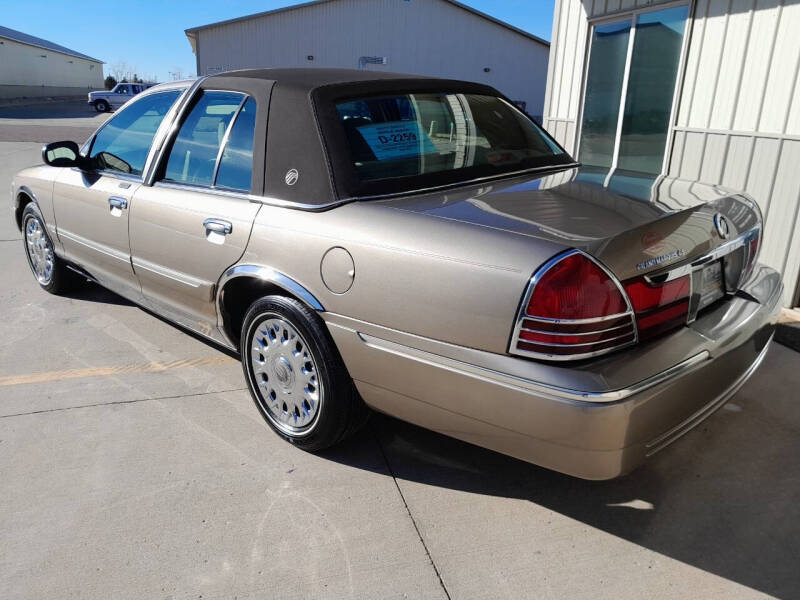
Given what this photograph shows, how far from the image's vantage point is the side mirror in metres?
4.27

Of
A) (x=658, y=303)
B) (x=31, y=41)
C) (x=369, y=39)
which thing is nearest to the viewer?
(x=658, y=303)

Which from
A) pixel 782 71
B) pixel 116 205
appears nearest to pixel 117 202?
pixel 116 205

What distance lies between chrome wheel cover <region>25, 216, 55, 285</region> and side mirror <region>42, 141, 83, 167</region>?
32.5 inches

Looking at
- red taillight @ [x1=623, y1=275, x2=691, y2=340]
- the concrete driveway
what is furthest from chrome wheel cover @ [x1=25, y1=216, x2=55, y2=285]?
red taillight @ [x1=623, y1=275, x2=691, y2=340]

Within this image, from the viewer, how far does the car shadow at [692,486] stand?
2408 millimetres

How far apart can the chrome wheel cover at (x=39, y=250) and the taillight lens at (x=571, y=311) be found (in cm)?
428

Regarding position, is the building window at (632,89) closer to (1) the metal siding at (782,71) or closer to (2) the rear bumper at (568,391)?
(1) the metal siding at (782,71)

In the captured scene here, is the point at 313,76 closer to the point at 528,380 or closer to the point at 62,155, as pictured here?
the point at 528,380

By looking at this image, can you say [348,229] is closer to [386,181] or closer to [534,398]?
[386,181]

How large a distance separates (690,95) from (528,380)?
478 centimetres

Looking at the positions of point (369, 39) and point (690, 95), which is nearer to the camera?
point (690, 95)

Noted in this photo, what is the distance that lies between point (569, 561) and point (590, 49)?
6.42 meters

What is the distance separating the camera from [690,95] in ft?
19.1

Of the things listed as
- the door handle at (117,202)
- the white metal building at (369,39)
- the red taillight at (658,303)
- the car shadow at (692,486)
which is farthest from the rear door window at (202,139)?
the white metal building at (369,39)
